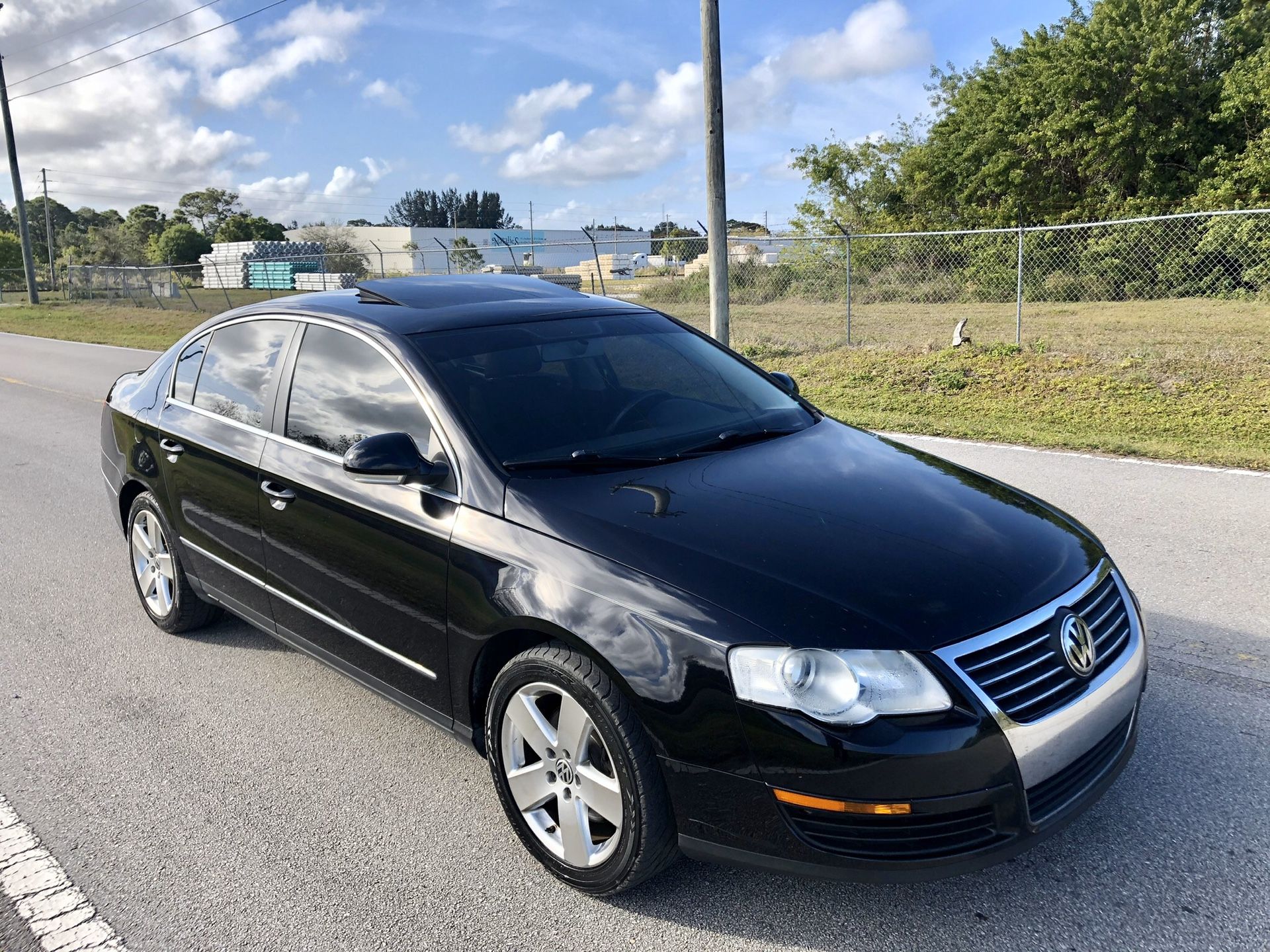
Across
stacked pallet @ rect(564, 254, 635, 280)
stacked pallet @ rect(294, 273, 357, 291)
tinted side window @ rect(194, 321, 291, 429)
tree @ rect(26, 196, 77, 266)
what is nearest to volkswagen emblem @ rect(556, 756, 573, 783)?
tinted side window @ rect(194, 321, 291, 429)

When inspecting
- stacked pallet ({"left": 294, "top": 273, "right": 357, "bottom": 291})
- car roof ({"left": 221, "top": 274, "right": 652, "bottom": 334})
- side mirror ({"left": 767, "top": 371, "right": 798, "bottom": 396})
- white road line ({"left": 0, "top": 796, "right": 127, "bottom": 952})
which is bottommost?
white road line ({"left": 0, "top": 796, "right": 127, "bottom": 952})

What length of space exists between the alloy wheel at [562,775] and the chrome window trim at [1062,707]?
3.07ft

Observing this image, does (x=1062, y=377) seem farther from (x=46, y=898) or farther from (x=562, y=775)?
(x=46, y=898)

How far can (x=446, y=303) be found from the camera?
3.94m

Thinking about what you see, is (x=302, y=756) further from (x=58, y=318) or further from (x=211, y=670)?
(x=58, y=318)

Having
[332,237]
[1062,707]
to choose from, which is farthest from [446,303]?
[332,237]

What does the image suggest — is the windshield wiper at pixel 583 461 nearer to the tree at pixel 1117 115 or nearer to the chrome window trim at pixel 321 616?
the chrome window trim at pixel 321 616

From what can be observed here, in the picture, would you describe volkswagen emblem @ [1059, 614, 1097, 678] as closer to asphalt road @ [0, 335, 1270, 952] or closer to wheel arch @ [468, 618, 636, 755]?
asphalt road @ [0, 335, 1270, 952]

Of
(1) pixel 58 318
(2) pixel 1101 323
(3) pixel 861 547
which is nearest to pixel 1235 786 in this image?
(3) pixel 861 547

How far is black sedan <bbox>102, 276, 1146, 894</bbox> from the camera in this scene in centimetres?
236

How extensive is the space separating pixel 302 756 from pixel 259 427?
129 cm

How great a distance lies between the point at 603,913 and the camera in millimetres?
2707

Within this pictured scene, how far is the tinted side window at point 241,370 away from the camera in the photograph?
13.2 feet

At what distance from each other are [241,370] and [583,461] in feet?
6.17
